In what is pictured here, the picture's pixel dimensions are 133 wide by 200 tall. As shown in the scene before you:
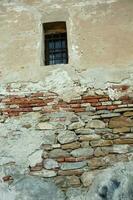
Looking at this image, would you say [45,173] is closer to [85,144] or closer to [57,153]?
[57,153]

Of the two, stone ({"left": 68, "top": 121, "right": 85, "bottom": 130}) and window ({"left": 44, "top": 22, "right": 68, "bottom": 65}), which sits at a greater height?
window ({"left": 44, "top": 22, "right": 68, "bottom": 65})

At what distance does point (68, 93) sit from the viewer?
507 cm

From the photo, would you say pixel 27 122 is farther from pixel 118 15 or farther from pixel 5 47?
pixel 118 15

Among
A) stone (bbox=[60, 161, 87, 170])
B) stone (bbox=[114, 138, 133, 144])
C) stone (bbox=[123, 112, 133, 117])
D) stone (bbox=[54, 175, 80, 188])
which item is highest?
stone (bbox=[123, 112, 133, 117])

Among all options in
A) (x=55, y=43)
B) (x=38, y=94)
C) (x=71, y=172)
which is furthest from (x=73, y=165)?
(x=55, y=43)

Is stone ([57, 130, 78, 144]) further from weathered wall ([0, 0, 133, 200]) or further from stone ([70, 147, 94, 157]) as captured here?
stone ([70, 147, 94, 157])

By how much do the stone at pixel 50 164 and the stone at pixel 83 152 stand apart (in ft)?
0.73

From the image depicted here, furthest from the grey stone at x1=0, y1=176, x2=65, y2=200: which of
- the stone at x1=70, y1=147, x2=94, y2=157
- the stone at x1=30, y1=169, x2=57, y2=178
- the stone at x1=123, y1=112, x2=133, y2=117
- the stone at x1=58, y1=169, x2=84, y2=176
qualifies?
the stone at x1=123, y1=112, x2=133, y2=117

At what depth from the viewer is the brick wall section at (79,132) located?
4633mm

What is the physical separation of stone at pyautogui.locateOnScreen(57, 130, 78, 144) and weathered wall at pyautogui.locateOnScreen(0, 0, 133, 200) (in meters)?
0.01

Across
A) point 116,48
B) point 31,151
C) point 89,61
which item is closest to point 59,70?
point 89,61

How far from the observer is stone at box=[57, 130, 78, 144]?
4.80 metres

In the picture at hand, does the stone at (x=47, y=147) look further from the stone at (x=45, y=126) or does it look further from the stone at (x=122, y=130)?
the stone at (x=122, y=130)

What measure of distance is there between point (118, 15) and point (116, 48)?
0.52 m
